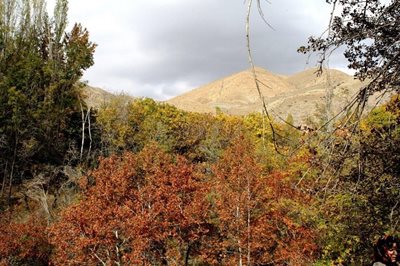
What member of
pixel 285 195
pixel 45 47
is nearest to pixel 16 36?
pixel 45 47

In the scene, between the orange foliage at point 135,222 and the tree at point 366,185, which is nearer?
the tree at point 366,185

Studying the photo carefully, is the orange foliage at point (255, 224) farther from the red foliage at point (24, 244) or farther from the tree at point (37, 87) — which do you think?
the tree at point (37, 87)

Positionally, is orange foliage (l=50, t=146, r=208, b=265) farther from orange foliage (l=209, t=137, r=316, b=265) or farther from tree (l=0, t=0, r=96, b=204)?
tree (l=0, t=0, r=96, b=204)

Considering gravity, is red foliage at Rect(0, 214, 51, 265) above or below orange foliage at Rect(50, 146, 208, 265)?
below

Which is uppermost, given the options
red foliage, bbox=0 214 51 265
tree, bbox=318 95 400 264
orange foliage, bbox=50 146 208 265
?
tree, bbox=318 95 400 264

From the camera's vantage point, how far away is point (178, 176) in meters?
21.6

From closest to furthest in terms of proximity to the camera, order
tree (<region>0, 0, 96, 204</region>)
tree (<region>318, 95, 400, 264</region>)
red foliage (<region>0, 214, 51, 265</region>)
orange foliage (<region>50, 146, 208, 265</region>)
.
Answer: tree (<region>318, 95, 400, 264</region>), orange foliage (<region>50, 146, 208, 265</region>), red foliage (<region>0, 214, 51, 265</region>), tree (<region>0, 0, 96, 204</region>)

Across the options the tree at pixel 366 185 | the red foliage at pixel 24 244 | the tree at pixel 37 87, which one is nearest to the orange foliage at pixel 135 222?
the red foliage at pixel 24 244

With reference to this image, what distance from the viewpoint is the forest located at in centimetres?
468

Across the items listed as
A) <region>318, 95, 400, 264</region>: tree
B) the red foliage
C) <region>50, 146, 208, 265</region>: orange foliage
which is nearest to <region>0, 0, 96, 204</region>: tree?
the red foliage

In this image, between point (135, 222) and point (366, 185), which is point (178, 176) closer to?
point (135, 222)

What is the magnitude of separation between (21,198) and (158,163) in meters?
13.9

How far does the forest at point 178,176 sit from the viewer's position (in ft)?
15.3

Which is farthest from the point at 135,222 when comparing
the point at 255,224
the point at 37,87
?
Result: the point at 37,87
